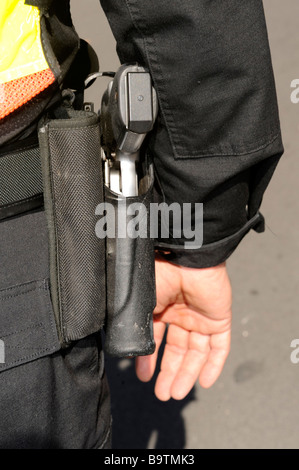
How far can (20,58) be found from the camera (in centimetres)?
83

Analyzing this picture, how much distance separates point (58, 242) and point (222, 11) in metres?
0.47


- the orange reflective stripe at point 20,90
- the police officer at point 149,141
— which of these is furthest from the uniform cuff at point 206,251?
the orange reflective stripe at point 20,90

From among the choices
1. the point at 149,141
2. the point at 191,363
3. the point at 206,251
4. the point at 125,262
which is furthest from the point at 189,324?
the point at 149,141

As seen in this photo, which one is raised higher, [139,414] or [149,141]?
[149,141]

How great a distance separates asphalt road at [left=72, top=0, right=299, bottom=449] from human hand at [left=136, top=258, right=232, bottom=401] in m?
0.52

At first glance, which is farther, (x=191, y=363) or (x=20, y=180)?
(x=191, y=363)

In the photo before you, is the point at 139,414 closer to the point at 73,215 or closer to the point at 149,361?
the point at 149,361

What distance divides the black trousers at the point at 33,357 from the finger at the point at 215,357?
0.46 m

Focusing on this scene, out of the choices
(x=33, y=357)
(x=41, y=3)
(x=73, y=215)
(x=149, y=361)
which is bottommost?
(x=149, y=361)

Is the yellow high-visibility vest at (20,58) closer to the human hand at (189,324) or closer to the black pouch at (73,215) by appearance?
the black pouch at (73,215)

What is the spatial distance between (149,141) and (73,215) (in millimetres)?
225

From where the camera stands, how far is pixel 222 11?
850 millimetres

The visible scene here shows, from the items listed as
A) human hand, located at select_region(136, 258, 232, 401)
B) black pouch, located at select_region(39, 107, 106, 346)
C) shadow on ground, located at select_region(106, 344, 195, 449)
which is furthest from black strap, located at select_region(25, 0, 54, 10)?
shadow on ground, located at select_region(106, 344, 195, 449)

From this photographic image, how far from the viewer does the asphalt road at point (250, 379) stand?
6.24 feet
